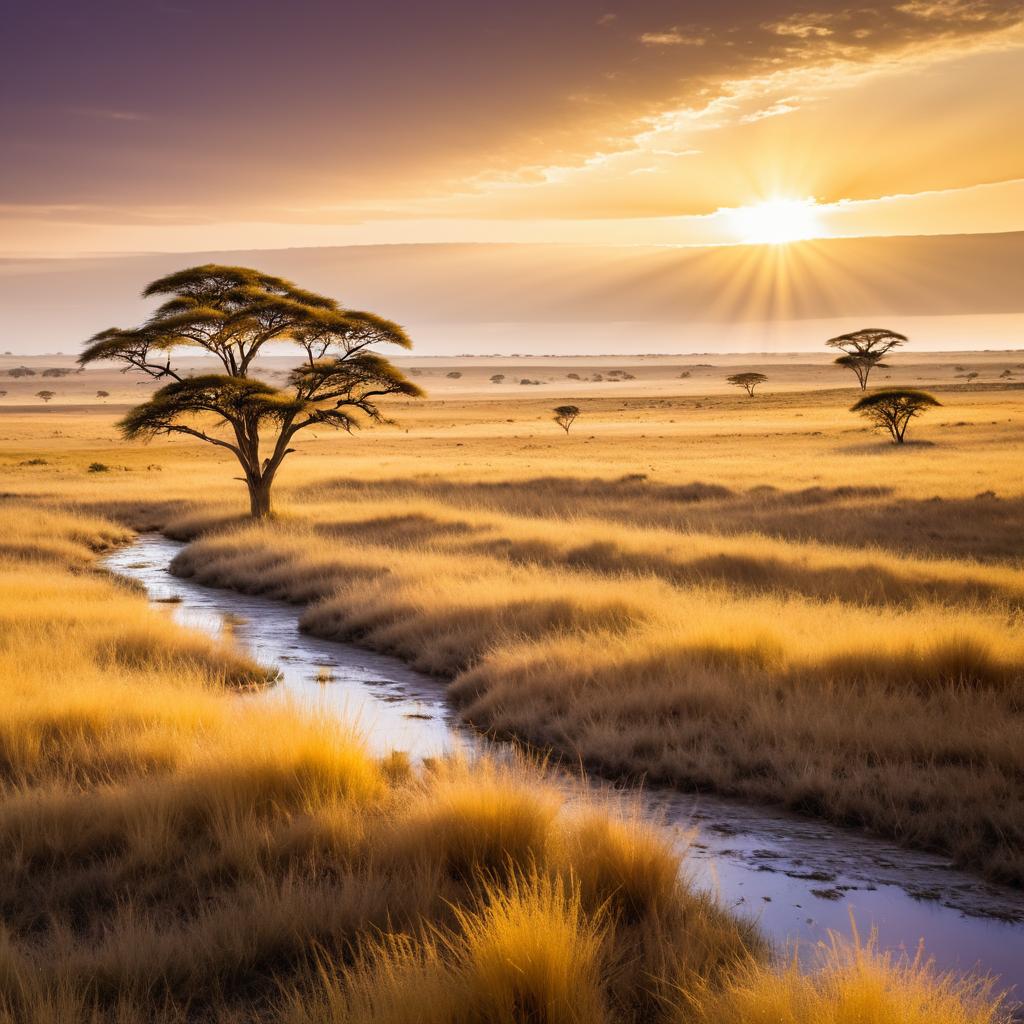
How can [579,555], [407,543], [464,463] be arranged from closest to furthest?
[579,555] → [407,543] → [464,463]

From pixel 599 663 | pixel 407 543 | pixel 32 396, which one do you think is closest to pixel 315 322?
pixel 407 543

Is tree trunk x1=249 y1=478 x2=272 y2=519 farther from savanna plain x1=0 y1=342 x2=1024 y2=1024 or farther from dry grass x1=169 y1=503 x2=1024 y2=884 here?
dry grass x1=169 y1=503 x2=1024 y2=884

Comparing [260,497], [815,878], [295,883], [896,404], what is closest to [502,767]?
[295,883]

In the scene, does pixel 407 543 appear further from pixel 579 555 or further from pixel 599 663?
pixel 599 663

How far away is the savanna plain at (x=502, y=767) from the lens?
473 cm

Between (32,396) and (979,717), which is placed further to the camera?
(32,396)

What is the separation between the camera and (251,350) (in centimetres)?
2866

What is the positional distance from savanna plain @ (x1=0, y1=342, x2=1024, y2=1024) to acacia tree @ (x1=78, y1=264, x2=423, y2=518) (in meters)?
4.49

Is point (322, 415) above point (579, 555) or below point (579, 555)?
above

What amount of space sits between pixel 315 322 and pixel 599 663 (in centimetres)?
1935

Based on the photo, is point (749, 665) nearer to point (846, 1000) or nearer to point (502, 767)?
point (502, 767)

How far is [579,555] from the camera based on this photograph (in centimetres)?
2055

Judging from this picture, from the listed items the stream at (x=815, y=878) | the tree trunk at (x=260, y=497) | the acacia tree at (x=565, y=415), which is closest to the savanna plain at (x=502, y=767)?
the stream at (x=815, y=878)

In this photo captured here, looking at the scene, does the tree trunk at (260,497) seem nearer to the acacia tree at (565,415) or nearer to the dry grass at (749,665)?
the dry grass at (749,665)
